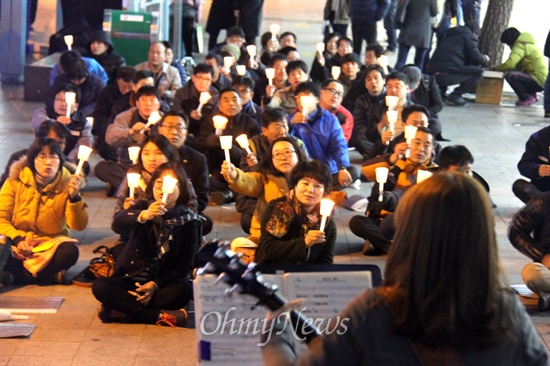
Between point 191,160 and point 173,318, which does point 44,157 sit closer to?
point 191,160

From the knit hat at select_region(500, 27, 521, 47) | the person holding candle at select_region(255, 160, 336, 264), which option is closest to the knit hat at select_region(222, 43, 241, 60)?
the knit hat at select_region(500, 27, 521, 47)

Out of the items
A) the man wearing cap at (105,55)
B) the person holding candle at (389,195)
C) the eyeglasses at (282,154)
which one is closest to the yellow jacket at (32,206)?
the eyeglasses at (282,154)

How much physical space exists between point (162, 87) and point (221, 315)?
7909mm

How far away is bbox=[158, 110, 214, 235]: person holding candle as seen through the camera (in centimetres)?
786

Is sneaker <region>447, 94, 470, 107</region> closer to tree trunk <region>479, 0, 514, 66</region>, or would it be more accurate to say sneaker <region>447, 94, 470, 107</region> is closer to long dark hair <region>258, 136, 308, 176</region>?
tree trunk <region>479, 0, 514, 66</region>

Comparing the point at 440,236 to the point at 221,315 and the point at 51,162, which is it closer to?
the point at 221,315

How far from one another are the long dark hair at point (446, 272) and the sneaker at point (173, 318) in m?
3.83

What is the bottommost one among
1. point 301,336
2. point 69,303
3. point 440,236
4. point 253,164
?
A: point 69,303

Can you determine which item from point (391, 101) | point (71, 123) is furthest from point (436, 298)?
point (71, 123)

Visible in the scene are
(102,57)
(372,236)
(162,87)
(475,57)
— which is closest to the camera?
(372,236)

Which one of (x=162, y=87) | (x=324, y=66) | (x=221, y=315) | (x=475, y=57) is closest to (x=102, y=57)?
(x=162, y=87)

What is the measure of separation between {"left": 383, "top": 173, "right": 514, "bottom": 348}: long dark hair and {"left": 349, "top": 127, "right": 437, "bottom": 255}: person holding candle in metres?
5.27

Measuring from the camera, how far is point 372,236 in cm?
788

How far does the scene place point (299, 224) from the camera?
6117 mm
